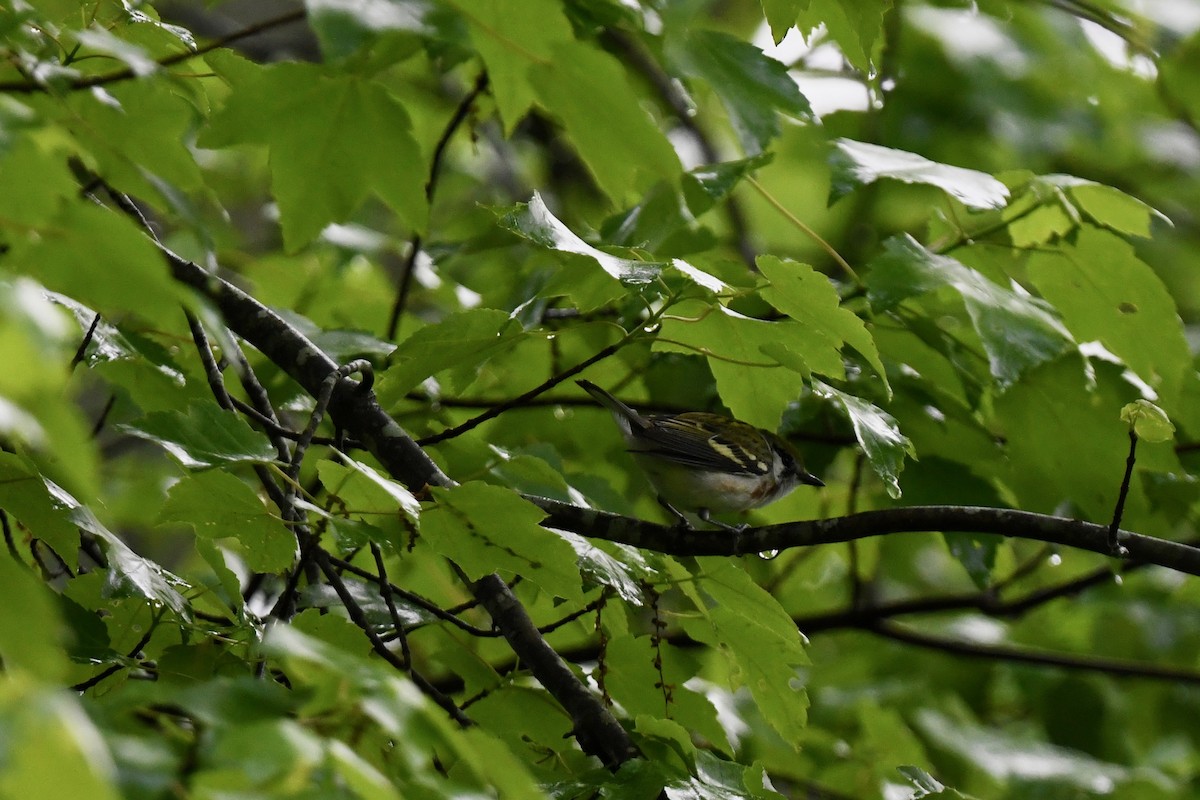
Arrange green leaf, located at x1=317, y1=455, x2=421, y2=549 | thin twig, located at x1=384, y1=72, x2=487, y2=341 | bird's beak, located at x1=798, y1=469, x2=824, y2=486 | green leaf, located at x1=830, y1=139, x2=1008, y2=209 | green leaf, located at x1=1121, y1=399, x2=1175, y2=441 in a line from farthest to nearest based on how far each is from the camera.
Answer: bird's beak, located at x1=798, y1=469, x2=824, y2=486
thin twig, located at x1=384, y1=72, x2=487, y2=341
green leaf, located at x1=830, y1=139, x2=1008, y2=209
green leaf, located at x1=1121, y1=399, x2=1175, y2=441
green leaf, located at x1=317, y1=455, x2=421, y2=549

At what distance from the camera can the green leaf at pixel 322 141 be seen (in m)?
1.69

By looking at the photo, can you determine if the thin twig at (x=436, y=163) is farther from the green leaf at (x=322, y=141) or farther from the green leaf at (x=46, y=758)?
the green leaf at (x=46, y=758)

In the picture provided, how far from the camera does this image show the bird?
3361mm

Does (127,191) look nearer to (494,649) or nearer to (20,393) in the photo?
(20,393)

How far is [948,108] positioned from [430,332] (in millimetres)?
4957

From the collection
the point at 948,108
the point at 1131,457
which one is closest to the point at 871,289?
the point at 1131,457

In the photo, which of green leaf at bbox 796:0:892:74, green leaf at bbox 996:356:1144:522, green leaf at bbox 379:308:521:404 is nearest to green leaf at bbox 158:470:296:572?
green leaf at bbox 379:308:521:404

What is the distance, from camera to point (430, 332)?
6.53 feet

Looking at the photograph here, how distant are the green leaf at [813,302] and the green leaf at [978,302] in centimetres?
28

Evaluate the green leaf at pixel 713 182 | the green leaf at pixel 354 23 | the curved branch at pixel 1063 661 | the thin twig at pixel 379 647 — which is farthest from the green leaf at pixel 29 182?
the curved branch at pixel 1063 661

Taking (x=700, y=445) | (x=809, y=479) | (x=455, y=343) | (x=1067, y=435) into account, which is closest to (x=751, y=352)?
(x=455, y=343)

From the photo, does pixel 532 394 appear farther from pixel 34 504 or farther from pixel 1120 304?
pixel 1120 304

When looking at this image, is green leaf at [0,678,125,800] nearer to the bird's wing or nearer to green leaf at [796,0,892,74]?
green leaf at [796,0,892,74]

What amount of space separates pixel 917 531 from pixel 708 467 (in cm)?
167
